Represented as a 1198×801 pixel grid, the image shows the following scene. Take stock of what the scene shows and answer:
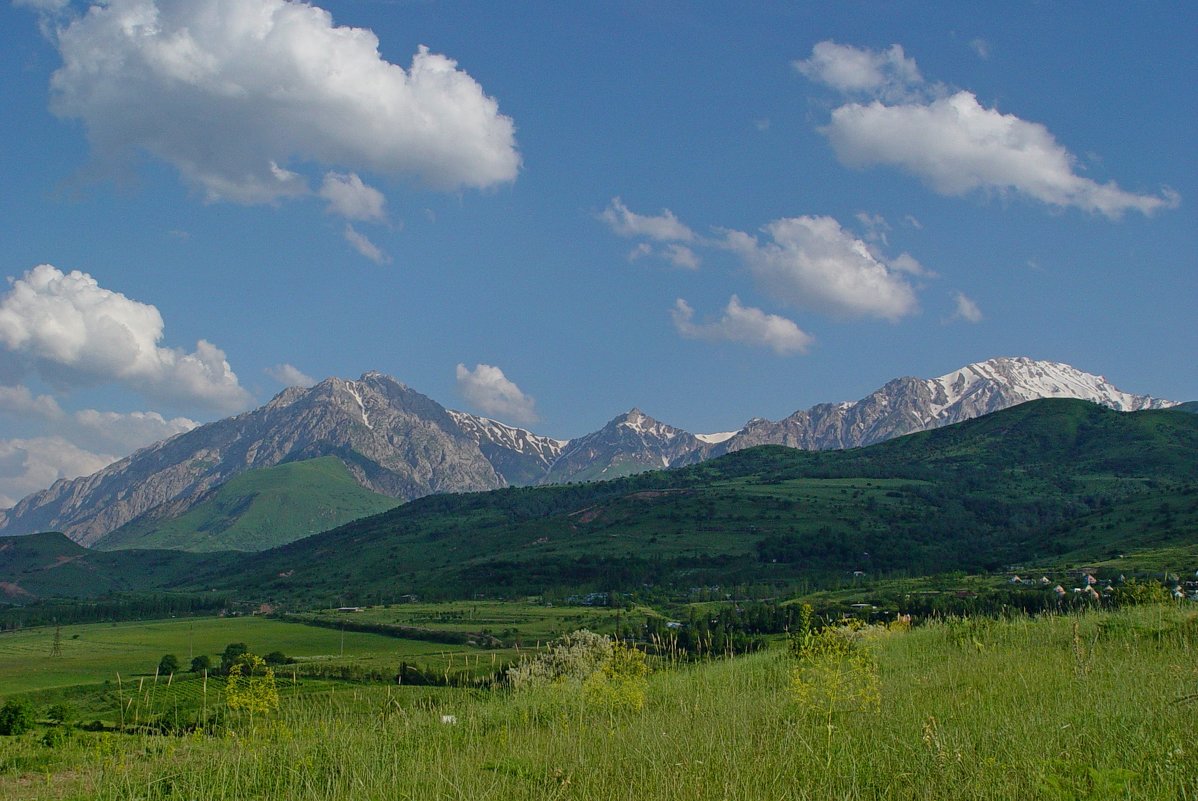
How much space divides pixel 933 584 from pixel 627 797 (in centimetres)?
17736

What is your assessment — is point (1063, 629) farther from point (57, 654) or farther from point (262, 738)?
point (57, 654)

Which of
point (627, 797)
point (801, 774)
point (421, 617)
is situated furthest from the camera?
point (421, 617)

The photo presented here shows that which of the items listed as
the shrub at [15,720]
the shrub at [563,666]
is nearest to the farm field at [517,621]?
the shrub at [15,720]

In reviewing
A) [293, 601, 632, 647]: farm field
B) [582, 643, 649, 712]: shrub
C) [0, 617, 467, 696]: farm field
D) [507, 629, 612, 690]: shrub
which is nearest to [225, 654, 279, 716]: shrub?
[507, 629, 612, 690]: shrub

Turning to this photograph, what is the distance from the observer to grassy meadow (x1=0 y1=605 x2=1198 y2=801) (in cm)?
856

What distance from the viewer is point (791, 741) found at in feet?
34.9

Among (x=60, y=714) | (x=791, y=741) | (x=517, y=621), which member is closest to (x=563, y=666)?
(x=791, y=741)

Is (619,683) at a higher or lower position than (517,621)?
higher

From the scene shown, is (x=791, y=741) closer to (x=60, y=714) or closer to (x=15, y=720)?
(x=15, y=720)

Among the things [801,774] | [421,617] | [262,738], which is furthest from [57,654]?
[801,774]

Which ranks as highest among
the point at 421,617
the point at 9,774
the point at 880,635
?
the point at 880,635

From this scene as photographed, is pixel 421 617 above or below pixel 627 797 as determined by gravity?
below

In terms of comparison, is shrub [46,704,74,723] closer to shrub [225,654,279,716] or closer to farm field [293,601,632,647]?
shrub [225,654,279,716]

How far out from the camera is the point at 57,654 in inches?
6260
